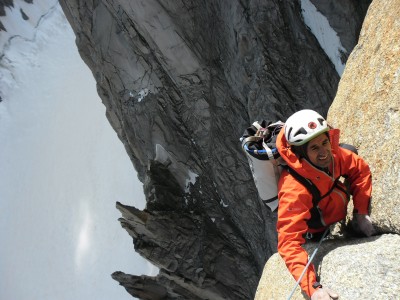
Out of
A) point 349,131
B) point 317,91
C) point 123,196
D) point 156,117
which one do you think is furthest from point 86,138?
point 349,131

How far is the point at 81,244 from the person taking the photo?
40.4m

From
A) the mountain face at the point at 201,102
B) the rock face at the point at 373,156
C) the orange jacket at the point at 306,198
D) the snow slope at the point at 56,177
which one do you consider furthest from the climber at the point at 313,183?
the snow slope at the point at 56,177

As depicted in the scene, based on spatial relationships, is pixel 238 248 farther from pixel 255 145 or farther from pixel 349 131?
pixel 255 145

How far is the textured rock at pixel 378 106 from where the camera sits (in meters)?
6.10

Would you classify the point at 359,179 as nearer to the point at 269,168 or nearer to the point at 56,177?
the point at 269,168

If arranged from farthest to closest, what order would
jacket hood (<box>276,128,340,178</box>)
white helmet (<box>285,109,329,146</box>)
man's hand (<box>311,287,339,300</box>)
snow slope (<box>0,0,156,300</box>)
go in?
snow slope (<box>0,0,156,300</box>)
jacket hood (<box>276,128,340,178</box>)
white helmet (<box>285,109,329,146</box>)
man's hand (<box>311,287,339,300</box>)

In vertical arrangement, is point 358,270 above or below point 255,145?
below

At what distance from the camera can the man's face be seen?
5832 mm

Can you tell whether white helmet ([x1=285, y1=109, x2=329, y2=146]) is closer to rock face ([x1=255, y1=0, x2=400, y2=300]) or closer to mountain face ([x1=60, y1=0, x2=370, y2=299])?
rock face ([x1=255, y1=0, x2=400, y2=300])

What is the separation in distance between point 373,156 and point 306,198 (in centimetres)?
149

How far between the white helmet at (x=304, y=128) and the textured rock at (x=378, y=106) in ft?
3.60

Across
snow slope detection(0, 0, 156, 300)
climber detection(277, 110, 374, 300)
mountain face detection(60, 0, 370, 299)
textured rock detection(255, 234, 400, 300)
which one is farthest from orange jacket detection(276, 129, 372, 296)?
snow slope detection(0, 0, 156, 300)

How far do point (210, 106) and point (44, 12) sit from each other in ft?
129

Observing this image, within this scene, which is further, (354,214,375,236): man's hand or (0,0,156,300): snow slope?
(0,0,156,300): snow slope
